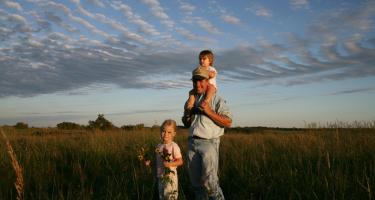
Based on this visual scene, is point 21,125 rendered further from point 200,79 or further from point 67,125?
point 200,79

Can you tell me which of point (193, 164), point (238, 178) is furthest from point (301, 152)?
point (193, 164)

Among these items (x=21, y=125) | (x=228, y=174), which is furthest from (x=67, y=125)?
(x=228, y=174)

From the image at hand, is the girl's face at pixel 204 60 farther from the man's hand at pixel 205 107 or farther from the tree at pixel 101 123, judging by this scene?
the tree at pixel 101 123

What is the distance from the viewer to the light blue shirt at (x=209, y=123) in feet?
12.2

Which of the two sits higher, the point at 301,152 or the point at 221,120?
the point at 221,120

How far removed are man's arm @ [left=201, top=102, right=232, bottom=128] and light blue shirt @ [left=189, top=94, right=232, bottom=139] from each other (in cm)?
7

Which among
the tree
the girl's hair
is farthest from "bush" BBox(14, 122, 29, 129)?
the girl's hair

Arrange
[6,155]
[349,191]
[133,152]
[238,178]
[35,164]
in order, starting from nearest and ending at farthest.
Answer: [349,191]
[238,178]
[35,164]
[6,155]
[133,152]

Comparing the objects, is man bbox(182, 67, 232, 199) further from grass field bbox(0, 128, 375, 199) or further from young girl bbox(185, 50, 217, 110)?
grass field bbox(0, 128, 375, 199)

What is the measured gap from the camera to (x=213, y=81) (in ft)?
14.8

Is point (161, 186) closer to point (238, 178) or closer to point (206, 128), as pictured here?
point (206, 128)

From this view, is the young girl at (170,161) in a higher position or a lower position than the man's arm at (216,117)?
lower

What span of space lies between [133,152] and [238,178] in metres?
2.69

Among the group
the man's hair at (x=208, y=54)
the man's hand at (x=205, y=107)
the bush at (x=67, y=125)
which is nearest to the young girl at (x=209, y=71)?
the man's hair at (x=208, y=54)
